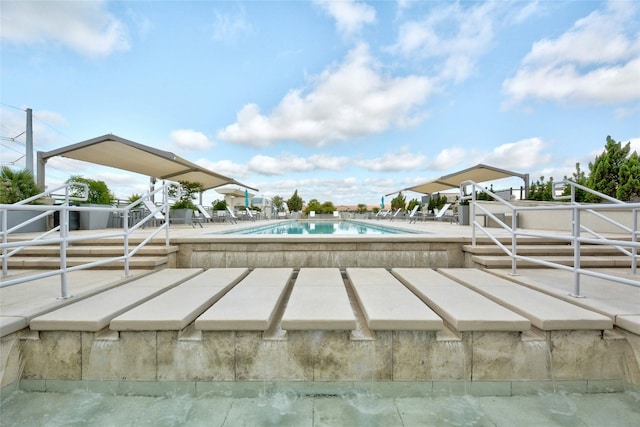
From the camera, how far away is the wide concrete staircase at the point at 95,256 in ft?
11.8

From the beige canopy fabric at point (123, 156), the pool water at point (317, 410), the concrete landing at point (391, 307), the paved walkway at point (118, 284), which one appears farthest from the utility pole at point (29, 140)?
the concrete landing at point (391, 307)

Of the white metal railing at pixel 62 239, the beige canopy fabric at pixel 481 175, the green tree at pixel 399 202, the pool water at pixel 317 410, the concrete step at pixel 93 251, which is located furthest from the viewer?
the green tree at pixel 399 202

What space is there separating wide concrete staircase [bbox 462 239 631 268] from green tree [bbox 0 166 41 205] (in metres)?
9.90

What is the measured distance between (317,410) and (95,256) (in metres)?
3.84

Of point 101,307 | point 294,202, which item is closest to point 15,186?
point 101,307

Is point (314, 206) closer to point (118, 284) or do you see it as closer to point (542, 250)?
point (542, 250)

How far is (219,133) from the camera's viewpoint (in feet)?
58.4

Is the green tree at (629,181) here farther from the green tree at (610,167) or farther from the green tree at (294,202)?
the green tree at (294,202)

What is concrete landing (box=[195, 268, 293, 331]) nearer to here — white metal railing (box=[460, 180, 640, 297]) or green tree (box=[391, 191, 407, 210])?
white metal railing (box=[460, 180, 640, 297])

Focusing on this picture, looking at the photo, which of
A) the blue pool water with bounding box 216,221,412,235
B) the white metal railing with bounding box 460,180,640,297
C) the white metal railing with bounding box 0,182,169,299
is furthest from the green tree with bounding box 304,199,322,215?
the white metal railing with bounding box 0,182,169,299

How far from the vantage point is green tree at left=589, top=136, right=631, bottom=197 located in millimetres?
10742

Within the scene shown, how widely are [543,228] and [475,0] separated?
22.2ft

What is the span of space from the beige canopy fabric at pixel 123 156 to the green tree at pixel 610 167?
15217mm

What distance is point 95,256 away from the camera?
12.7 feet
